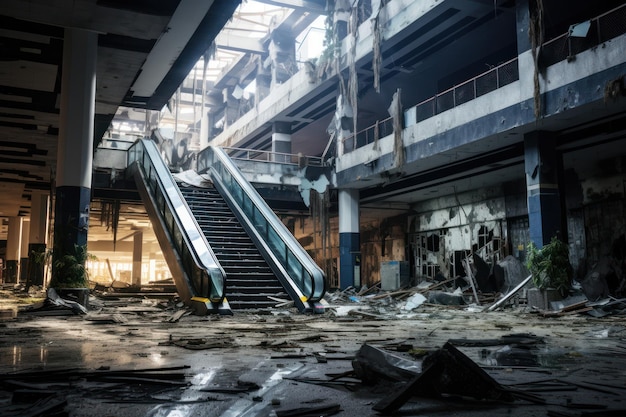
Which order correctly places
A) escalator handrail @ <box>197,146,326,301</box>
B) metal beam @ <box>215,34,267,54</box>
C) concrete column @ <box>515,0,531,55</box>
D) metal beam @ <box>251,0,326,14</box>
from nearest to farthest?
1. escalator handrail @ <box>197,146,326,301</box>
2. concrete column @ <box>515,0,531,55</box>
3. metal beam @ <box>251,0,326,14</box>
4. metal beam @ <box>215,34,267,54</box>

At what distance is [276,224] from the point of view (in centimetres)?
1488

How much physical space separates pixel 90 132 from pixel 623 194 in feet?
50.8

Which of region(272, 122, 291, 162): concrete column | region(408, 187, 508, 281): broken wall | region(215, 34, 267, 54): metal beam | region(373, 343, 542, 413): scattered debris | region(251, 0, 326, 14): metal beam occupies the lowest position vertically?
region(373, 343, 542, 413): scattered debris

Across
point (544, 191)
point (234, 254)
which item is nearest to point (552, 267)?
point (544, 191)

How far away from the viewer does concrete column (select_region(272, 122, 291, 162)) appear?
29.8 m

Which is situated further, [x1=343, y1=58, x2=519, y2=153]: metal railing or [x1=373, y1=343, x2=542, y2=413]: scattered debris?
[x1=343, y1=58, x2=519, y2=153]: metal railing

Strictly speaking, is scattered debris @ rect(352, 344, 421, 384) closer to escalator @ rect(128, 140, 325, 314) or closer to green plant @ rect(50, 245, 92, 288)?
escalator @ rect(128, 140, 325, 314)

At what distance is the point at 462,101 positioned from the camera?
17.0 m

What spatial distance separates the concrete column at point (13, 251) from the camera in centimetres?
3328

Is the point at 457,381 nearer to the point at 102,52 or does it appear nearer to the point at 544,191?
the point at 544,191

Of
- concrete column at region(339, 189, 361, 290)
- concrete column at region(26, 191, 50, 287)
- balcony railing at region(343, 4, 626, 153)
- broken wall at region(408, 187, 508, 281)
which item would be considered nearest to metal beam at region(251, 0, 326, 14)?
balcony railing at region(343, 4, 626, 153)

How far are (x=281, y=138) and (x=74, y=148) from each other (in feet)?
59.4

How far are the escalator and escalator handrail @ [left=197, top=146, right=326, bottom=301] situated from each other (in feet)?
0.08

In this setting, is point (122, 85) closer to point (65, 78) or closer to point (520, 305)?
point (65, 78)
